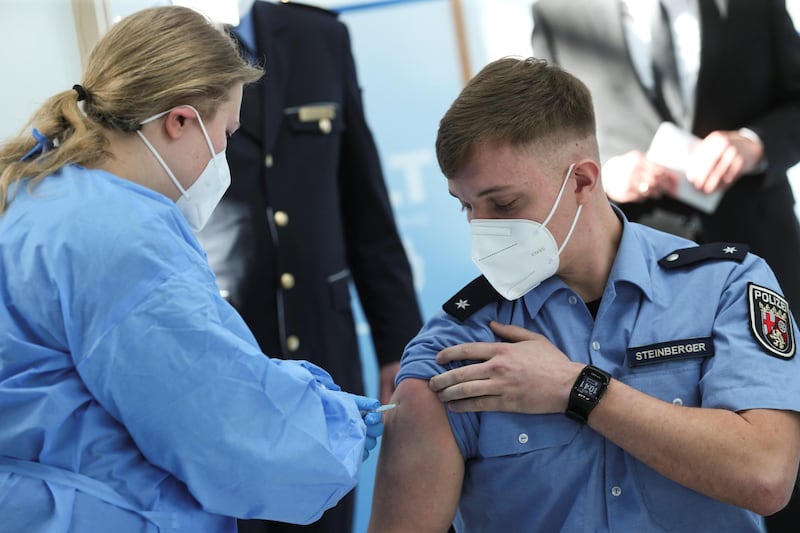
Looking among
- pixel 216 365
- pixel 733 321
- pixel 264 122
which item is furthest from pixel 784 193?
pixel 216 365

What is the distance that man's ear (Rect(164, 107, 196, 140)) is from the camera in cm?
163

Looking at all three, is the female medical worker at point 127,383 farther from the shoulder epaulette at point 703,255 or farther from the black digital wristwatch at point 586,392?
the shoulder epaulette at point 703,255

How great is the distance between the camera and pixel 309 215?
2.51 m

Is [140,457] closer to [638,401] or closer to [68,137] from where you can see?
[68,137]

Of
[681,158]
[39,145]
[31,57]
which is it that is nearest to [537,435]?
[39,145]

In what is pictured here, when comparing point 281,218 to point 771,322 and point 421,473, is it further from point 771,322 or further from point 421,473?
point 771,322

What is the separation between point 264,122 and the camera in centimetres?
248

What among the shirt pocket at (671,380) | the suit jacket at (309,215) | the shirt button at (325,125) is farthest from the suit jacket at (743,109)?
the shirt pocket at (671,380)

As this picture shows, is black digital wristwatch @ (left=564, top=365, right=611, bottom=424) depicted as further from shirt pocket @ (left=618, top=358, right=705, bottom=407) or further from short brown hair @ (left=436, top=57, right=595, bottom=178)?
short brown hair @ (left=436, top=57, right=595, bottom=178)

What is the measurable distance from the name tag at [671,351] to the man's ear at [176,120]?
2.80 feet

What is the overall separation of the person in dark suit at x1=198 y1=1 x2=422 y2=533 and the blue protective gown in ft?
2.80

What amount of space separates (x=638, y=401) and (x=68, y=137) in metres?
1.02

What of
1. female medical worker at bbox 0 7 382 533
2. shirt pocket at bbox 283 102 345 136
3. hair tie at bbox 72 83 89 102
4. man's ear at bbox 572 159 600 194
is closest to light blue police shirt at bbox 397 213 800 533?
man's ear at bbox 572 159 600 194

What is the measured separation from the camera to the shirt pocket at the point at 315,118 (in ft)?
8.36
